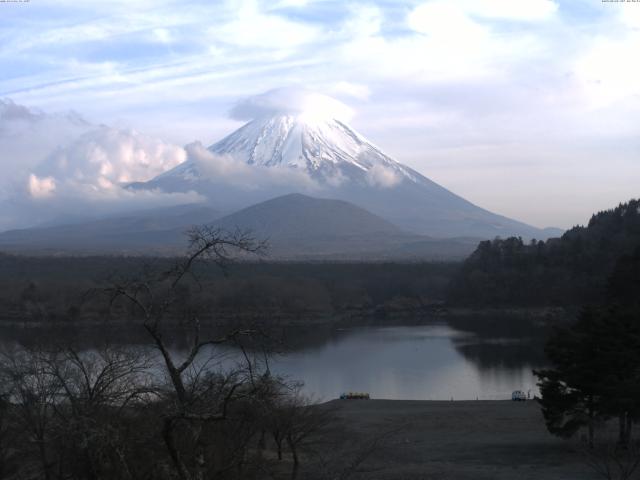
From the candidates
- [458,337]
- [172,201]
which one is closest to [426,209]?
[172,201]

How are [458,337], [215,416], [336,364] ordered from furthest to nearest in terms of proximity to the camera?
1. [458,337]
2. [336,364]
3. [215,416]

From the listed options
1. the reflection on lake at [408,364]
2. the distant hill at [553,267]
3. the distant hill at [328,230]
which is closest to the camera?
the reflection on lake at [408,364]

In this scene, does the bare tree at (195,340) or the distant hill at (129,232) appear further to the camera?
the distant hill at (129,232)

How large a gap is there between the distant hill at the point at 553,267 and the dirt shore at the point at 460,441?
74.9 feet

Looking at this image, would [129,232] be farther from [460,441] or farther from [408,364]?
[460,441]

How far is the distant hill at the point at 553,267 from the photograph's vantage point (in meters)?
41.4

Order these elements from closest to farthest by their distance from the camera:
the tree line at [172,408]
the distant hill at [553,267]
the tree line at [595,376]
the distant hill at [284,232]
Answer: the tree line at [172,408]
the tree line at [595,376]
the distant hill at [553,267]
the distant hill at [284,232]

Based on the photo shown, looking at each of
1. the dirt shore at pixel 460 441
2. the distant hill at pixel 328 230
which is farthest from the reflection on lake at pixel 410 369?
the distant hill at pixel 328 230

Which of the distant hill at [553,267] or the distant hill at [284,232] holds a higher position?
the distant hill at [284,232]

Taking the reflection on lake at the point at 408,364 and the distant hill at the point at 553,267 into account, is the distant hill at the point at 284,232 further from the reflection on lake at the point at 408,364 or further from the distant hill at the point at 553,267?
the reflection on lake at the point at 408,364

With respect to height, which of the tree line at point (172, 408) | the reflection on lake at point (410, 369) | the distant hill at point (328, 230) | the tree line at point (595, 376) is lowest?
the reflection on lake at point (410, 369)

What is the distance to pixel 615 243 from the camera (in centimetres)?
4291

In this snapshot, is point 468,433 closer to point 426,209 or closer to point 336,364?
point 336,364

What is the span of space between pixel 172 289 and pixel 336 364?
20573 millimetres
